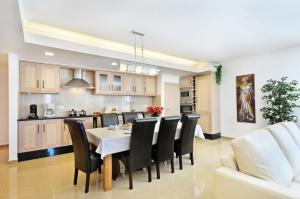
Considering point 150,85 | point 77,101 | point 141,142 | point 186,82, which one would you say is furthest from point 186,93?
point 141,142

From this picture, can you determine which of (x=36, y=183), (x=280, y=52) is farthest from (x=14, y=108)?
(x=280, y=52)

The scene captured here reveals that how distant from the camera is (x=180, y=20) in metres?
2.89

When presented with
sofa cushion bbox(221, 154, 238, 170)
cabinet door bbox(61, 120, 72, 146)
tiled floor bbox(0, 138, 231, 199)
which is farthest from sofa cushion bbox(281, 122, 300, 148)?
cabinet door bbox(61, 120, 72, 146)

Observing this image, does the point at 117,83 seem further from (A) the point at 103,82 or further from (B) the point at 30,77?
(B) the point at 30,77

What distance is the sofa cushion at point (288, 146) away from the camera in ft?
6.06

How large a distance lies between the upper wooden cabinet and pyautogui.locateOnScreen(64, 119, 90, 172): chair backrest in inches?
93.7

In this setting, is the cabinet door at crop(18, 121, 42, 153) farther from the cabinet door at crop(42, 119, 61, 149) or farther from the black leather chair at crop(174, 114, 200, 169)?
the black leather chair at crop(174, 114, 200, 169)

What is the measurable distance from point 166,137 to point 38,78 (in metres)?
3.49

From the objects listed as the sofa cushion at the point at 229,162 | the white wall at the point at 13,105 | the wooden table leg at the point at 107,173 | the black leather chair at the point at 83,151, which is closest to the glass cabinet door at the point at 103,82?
the white wall at the point at 13,105

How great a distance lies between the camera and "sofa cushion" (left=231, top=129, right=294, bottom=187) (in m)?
1.48

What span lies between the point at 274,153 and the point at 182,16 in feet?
7.41

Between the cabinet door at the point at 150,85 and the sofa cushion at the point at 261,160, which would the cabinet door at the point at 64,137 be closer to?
the cabinet door at the point at 150,85

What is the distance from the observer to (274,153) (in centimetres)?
164

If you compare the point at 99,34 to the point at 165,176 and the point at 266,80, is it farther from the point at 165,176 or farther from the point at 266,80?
the point at 266,80
